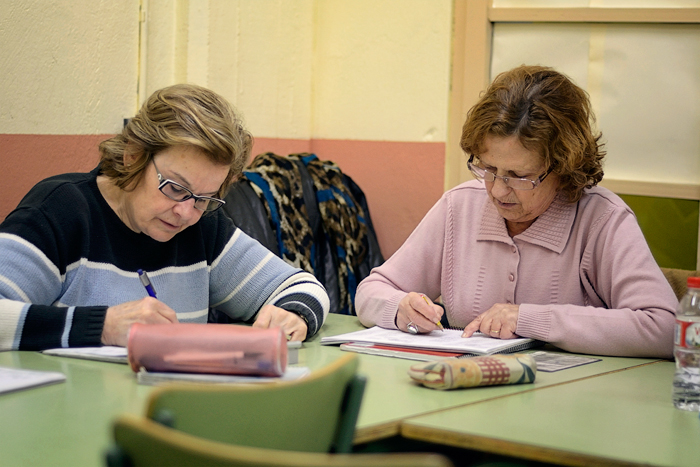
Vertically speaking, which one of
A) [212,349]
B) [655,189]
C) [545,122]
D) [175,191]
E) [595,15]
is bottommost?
[212,349]

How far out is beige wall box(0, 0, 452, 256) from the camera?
2.86 meters

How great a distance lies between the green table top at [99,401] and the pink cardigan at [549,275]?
0.51ft

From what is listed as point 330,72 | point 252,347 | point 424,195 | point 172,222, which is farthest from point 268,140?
point 252,347

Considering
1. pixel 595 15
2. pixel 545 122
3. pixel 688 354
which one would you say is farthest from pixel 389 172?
pixel 688 354

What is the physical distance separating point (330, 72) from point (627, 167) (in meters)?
1.60

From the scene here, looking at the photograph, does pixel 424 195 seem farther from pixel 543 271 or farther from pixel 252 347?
pixel 252 347

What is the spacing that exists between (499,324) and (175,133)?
3.09 ft

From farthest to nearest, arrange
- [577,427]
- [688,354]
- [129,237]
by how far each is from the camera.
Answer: [129,237] < [688,354] < [577,427]

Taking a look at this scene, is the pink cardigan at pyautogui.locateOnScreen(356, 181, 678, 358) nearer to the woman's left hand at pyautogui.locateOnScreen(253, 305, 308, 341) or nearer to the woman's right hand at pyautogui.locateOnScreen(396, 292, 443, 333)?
the woman's right hand at pyautogui.locateOnScreen(396, 292, 443, 333)

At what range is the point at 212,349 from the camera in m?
1.41

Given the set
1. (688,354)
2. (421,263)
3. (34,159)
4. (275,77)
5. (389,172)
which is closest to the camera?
(688,354)

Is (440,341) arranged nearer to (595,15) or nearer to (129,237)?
(129,237)

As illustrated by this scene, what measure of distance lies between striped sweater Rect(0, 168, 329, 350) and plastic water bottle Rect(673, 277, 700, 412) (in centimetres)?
92

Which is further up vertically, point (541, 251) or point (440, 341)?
point (541, 251)
